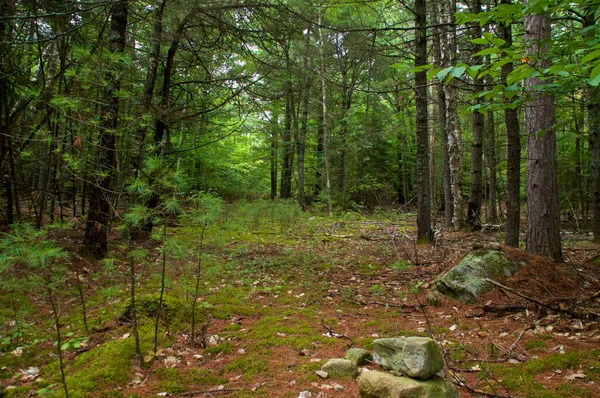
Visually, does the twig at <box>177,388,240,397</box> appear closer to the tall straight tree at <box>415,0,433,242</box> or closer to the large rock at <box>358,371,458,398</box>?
the large rock at <box>358,371,458,398</box>

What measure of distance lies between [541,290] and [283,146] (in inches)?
708

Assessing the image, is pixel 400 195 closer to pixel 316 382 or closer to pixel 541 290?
pixel 541 290

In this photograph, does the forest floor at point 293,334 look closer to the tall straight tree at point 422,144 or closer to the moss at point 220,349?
Answer: the moss at point 220,349

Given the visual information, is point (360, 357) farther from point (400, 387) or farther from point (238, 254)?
point (238, 254)

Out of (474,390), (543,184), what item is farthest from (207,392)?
(543,184)

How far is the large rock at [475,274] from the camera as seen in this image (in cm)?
446

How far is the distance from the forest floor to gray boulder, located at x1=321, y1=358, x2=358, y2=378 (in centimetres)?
8

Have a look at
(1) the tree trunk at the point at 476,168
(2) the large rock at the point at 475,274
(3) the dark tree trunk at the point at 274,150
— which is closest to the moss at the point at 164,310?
(2) the large rock at the point at 475,274

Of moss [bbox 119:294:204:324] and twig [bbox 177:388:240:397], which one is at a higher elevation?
moss [bbox 119:294:204:324]

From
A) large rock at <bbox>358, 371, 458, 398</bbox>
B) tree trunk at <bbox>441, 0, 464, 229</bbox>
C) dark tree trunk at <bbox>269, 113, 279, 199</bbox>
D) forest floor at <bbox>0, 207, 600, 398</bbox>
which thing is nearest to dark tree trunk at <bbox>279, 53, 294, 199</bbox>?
dark tree trunk at <bbox>269, 113, 279, 199</bbox>

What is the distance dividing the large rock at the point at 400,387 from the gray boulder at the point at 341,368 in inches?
14.0

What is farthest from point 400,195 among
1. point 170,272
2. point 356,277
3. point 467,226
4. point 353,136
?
point 170,272

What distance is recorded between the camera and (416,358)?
7.72ft

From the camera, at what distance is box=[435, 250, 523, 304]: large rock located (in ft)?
14.6
